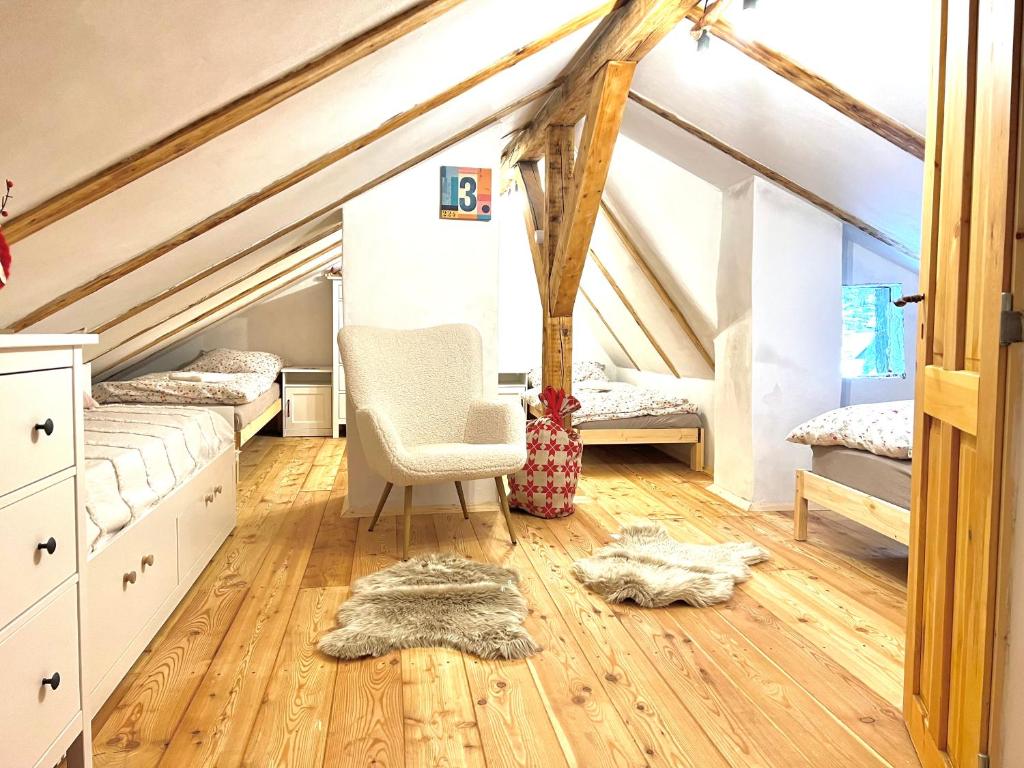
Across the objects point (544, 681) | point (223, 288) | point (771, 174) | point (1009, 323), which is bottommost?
point (544, 681)

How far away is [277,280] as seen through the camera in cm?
584

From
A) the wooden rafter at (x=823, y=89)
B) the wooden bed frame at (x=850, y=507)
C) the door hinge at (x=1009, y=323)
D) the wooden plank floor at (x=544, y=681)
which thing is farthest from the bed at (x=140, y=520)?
the wooden rafter at (x=823, y=89)

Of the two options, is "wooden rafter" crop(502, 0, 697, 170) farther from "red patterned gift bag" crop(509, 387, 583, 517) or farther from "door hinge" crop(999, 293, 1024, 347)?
"door hinge" crop(999, 293, 1024, 347)

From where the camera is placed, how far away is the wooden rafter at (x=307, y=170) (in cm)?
248

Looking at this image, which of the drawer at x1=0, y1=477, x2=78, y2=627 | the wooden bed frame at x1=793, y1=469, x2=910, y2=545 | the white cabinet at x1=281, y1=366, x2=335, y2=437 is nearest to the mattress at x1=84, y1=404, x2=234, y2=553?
the drawer at x1=0, y1=477, x2=78, y2=627

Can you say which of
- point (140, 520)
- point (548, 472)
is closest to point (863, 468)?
point (548, 472)

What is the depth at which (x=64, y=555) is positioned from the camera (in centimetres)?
125

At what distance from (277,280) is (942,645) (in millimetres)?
5376

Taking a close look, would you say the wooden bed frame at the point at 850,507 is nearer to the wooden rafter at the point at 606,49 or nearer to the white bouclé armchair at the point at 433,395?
the white bouclé armchair at the point at 433,395

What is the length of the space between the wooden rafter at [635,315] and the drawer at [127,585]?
145 inches

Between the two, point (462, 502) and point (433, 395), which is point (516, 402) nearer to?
point (433, 395)

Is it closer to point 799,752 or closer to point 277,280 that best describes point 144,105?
point 799,752

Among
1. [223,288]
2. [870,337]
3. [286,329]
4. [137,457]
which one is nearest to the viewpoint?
[137,457]

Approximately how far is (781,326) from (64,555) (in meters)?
3.24
